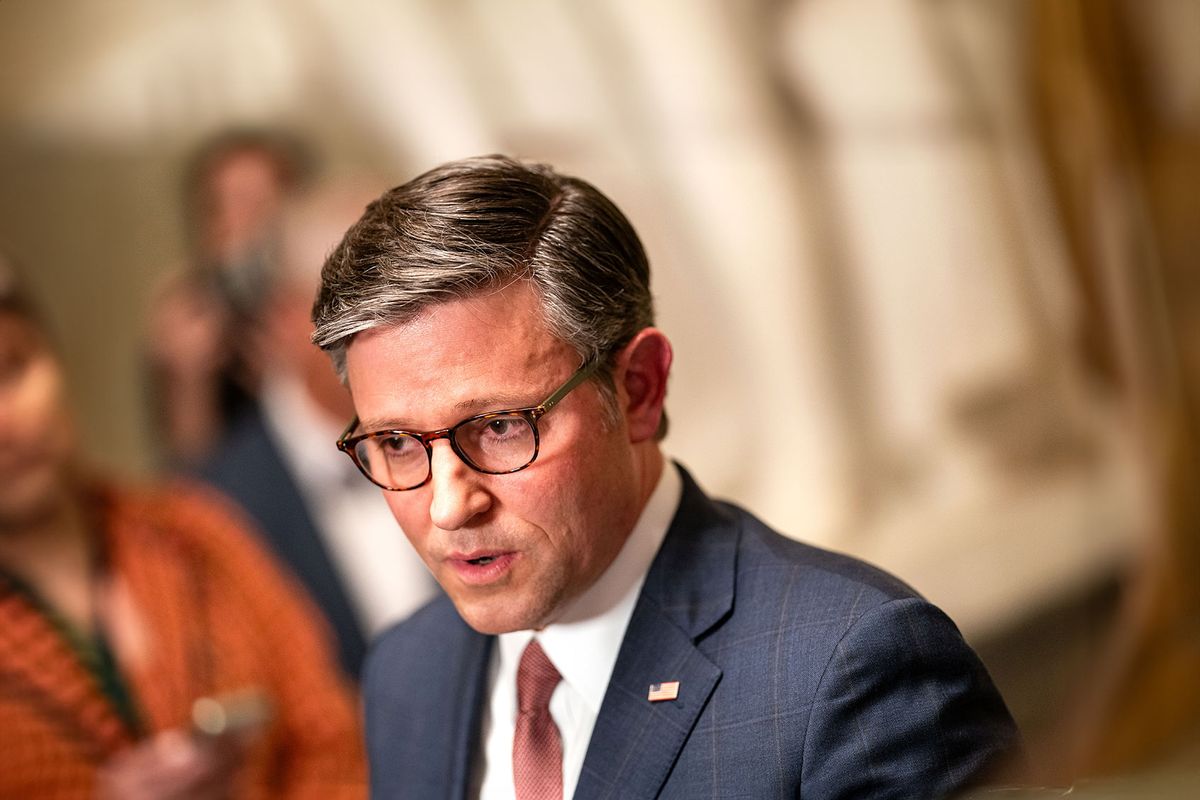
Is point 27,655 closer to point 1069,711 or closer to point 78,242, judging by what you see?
point 78,242

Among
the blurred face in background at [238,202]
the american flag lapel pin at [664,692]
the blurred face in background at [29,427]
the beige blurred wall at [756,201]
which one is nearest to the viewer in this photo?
the american flag lapel pin at [664,692]

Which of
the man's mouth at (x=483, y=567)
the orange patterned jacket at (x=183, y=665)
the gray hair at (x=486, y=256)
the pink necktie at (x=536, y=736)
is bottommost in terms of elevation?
the orange patterned jacket at (x=183, y=665)

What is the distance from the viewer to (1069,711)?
3.90 m

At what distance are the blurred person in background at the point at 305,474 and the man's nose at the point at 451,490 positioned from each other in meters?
2.13

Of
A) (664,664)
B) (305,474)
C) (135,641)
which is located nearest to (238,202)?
(305,474)

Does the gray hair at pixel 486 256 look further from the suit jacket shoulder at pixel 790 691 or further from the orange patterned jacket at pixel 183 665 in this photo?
the orange patterned jacket at pixel 183 665

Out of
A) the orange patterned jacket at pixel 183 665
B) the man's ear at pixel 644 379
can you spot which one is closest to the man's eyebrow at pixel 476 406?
the man's ear at pixel 644 379

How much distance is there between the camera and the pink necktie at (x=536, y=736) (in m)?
1.23

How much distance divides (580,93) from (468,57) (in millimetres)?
365

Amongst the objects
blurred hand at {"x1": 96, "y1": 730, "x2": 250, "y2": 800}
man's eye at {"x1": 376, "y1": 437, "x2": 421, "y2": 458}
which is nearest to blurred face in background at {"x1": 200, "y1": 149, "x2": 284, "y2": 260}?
blurred hand at {"x1": 96, "y1": 730, "x2": 250, "y2": 800}

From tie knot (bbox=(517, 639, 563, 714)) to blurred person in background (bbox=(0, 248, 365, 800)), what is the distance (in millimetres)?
1825

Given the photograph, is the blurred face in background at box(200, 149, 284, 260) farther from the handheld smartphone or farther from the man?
the man

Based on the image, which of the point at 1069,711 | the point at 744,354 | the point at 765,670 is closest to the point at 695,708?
the point at 765,670

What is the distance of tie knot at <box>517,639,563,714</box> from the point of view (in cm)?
127
